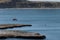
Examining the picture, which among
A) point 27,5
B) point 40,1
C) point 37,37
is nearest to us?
point 37,37

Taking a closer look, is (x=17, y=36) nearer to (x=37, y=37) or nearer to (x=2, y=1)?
(x=37, y=37)

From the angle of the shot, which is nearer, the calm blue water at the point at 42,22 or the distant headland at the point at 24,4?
the calm blue water at the point at 42,22

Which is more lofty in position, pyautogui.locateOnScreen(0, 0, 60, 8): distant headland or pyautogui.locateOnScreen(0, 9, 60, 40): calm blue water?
pyautogui.locateOnScreen(0, 9, 60, 40): calm blue water

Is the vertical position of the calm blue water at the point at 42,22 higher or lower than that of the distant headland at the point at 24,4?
higher

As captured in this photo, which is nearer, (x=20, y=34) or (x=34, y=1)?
(x=20, y=34)

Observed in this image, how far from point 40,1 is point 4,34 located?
6086 cm

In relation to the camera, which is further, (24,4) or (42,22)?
(24,4)

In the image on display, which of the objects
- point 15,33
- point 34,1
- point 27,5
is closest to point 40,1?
point 34,1

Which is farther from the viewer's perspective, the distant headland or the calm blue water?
the distant headland

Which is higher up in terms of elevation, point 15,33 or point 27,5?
point 15,33

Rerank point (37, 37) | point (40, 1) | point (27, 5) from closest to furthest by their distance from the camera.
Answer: point (37, 37) → point (27, 5) → point (40, 1)

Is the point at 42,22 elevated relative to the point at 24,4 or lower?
elevated

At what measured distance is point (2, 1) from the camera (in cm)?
7362

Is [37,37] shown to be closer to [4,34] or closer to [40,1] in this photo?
[4,34]
